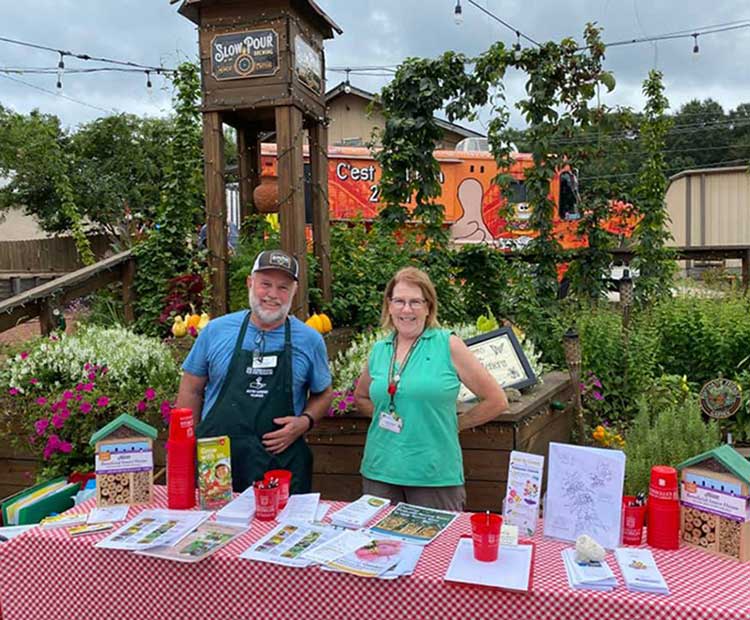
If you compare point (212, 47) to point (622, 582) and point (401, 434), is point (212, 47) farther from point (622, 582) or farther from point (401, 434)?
point (622, 582)

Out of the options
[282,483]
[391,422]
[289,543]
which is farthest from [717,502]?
[282,483]

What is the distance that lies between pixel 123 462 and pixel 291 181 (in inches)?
99.8

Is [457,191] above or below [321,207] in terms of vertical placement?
above

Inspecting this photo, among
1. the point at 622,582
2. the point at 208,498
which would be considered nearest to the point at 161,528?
the point at 208,498

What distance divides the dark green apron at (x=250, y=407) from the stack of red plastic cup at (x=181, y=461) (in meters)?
0.28

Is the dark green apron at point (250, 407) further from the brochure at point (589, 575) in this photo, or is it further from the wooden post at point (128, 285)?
the wooden post at point (128, 285)

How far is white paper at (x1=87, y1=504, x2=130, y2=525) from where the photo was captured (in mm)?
2227

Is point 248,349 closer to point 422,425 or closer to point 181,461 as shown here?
point 181,461

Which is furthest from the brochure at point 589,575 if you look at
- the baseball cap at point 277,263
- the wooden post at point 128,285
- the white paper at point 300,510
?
the wooden post at point 128,285

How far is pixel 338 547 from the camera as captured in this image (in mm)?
1939

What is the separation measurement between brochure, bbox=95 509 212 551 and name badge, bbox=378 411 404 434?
72cm

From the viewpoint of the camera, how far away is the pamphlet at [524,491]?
2.06m

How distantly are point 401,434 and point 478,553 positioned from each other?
74 centimetres

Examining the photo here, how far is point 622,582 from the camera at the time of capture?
176cm
